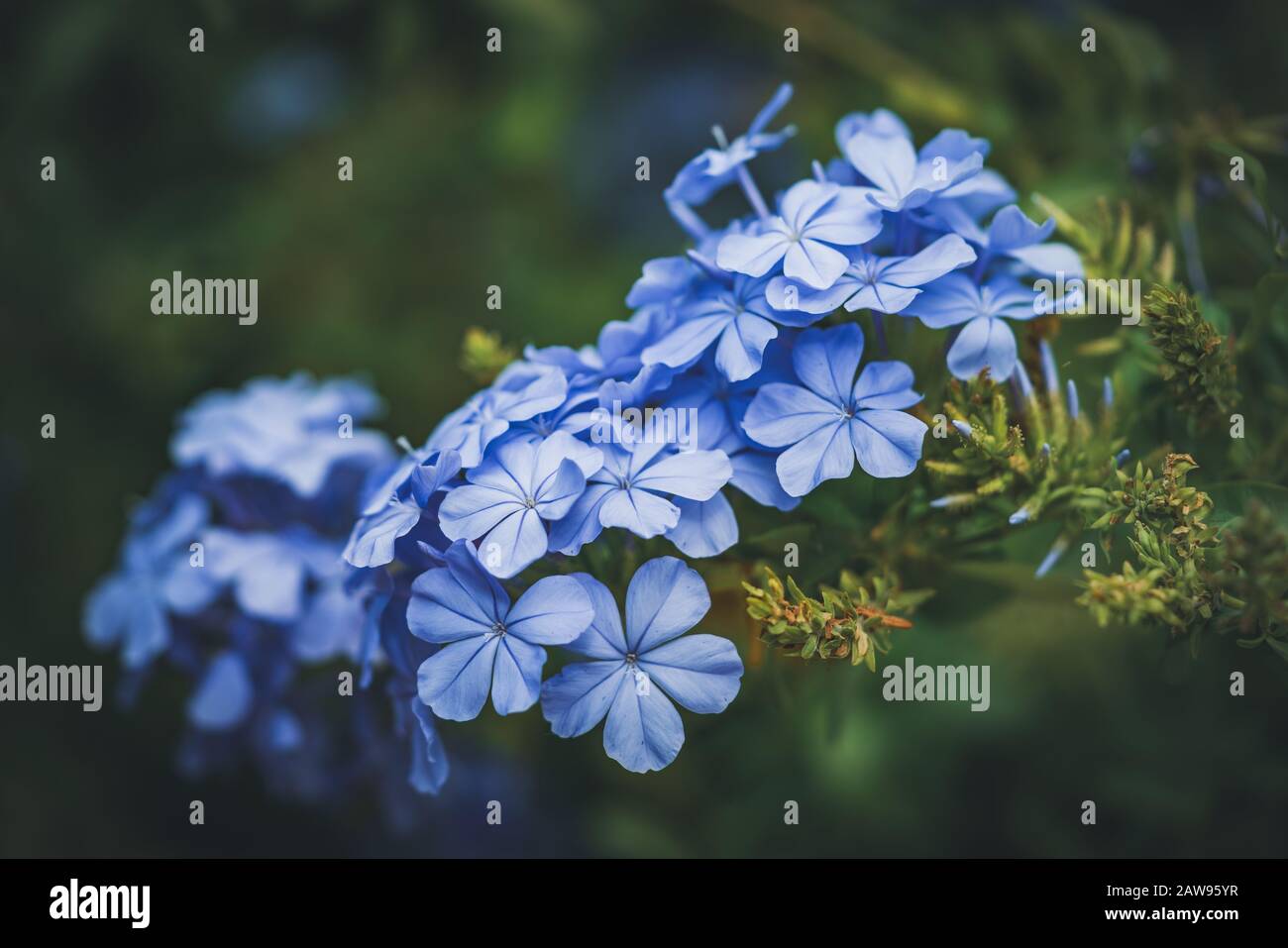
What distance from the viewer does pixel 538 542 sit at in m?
1.27

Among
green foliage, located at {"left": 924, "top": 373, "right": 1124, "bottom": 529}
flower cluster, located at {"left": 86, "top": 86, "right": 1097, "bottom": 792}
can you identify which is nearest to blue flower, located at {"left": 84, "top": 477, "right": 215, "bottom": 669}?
flower cluster, located at {"left": 86, "top": 86, "right": 1097, "bottom": 792}

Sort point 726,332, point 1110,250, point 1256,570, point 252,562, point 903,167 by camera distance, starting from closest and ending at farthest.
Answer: point 1256,570 < point 726,332 < point 903,167 < point 1110,250 < point 252,562

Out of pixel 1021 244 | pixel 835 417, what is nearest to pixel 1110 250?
pixel 1021 244

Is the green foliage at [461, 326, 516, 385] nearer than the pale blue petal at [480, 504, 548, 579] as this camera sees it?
No

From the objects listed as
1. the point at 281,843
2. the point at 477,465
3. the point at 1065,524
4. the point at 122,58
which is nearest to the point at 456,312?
the point at 122,58

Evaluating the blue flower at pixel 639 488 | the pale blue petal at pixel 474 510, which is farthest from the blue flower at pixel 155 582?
the blue flower at pixel 639 488

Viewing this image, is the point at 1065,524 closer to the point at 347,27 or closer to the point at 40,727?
the point at 347,27

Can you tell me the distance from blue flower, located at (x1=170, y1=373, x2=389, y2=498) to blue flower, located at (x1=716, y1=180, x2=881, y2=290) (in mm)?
809

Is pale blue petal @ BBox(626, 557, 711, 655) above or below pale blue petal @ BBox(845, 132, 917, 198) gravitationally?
below

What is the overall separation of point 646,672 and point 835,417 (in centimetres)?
39

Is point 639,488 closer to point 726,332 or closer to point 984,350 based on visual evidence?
point 726,332

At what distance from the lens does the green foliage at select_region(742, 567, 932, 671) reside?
1.28 metres

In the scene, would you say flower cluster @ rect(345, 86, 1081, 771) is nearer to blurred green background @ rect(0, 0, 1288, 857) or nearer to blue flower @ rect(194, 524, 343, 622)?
blue flower @ rect(194, 524, 343, 622)

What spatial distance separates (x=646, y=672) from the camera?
4.29 ft
